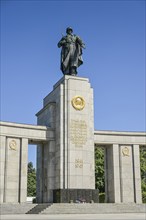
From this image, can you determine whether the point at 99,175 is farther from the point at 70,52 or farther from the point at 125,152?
the point at 70,52

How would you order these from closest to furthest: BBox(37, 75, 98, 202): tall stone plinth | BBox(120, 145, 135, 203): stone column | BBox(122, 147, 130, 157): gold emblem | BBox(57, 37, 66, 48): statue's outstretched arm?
1. BBox(37, 75, 98, 202): tall stone plinth
2. BBox(120, 145, 135, 203): stone column
3. BBox(57, 37, 66, 48): statue's outstretched arm
4. BBox(122, 147, 130, 157): gold emblem

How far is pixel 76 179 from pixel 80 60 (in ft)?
37.2

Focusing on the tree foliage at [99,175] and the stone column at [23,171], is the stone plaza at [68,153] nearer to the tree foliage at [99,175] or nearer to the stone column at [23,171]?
the stone column at [23,171]

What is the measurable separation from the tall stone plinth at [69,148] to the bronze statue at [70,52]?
59.5 inches

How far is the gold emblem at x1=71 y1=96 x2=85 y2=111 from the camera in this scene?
31.5 metres

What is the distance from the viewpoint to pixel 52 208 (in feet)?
79.6

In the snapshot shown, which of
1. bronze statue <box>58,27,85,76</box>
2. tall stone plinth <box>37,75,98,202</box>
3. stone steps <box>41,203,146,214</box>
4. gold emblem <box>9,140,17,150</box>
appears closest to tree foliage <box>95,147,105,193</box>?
tall stone plinth <box>37,75,98,202</box>

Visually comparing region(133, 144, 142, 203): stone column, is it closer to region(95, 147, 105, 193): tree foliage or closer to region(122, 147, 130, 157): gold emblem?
region(122, 147, 130, 157): gold emblem

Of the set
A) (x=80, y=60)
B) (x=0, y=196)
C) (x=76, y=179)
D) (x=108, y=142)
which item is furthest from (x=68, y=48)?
(x=0, y=196)

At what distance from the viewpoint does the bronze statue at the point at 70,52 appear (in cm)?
3353

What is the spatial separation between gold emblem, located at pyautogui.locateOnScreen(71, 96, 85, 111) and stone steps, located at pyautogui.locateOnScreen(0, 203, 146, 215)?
360 inches

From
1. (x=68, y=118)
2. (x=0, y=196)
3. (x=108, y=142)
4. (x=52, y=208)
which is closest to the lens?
(x=52, y=208)

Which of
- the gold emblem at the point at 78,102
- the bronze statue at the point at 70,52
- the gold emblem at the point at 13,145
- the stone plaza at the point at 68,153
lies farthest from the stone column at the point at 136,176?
the gold emblem at the point at 13,145

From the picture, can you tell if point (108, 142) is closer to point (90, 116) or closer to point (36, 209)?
point (90, 116)
